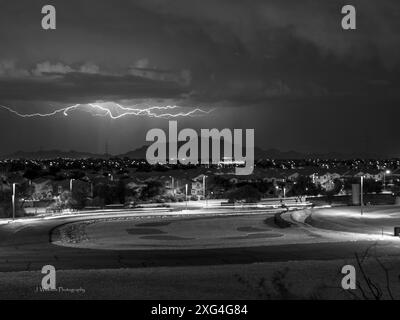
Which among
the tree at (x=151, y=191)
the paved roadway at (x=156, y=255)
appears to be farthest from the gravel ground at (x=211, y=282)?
the tree at (x=151, y=191)

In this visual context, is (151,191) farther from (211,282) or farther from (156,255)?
(211,282)

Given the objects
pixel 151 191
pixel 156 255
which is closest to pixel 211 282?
pixel 156 255

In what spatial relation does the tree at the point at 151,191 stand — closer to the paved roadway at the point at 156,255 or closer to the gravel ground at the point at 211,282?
the paved roadway at the point at 156,255

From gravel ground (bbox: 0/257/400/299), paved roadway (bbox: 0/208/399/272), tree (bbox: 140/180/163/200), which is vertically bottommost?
tree (bbox: 140/180/163/200)

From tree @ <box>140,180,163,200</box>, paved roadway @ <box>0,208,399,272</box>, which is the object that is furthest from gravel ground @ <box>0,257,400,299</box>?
tree @ <box>140,180,163,200</box>

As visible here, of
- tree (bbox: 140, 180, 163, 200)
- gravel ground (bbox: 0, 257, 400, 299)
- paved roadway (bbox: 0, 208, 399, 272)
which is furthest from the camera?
tree (bbox: 140, 180, 163, 200)

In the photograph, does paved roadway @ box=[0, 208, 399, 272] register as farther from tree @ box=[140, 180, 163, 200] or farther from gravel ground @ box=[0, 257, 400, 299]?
tree @ box=[140, 180, 163, 200]

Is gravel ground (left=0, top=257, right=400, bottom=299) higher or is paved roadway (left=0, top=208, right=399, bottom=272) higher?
A: gravel ground (left=0, top=257, right=400, bottom=299)

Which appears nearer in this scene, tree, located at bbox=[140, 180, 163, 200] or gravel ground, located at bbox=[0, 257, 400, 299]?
gravel ground, located at bbox=[0, 257, 400, 299]
